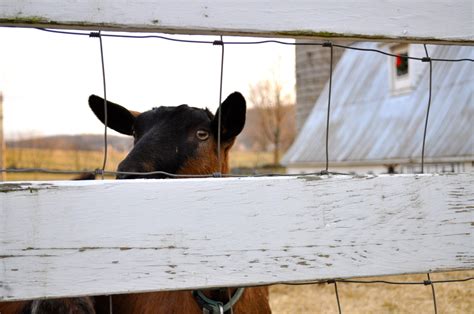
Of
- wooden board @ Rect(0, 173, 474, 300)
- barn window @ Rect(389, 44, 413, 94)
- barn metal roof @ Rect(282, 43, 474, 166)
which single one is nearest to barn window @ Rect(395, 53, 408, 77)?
barn window @ Rect(389, 44, 413, 94)

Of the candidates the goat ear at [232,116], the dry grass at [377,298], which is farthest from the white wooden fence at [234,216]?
the dry grass at [377,298]

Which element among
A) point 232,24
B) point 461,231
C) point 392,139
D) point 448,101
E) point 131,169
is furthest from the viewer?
point 392,139

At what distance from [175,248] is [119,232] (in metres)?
0.16

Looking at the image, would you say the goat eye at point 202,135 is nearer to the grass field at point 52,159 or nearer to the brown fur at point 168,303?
the brown fur at point 168,303

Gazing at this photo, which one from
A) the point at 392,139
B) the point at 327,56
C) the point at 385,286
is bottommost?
the point at 385,286

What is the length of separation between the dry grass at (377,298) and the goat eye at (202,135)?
8.51 ft

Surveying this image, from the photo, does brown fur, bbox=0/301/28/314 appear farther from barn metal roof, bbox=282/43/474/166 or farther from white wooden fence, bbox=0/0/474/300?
barn metal roof, bbox=282/43/474/166

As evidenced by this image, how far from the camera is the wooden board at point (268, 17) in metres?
1.69

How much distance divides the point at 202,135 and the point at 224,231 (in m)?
1.73

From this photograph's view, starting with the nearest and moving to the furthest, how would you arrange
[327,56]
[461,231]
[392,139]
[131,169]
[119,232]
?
[119,232] → [461,231] → [131,169] → [392,139] → [327,56]

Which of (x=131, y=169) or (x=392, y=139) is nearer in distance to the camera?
(x=131, y=169)

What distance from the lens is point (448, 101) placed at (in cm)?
1522

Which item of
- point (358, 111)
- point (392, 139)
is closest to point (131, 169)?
point (392, 139)

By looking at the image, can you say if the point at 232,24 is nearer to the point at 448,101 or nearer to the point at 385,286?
the point at 385,286
